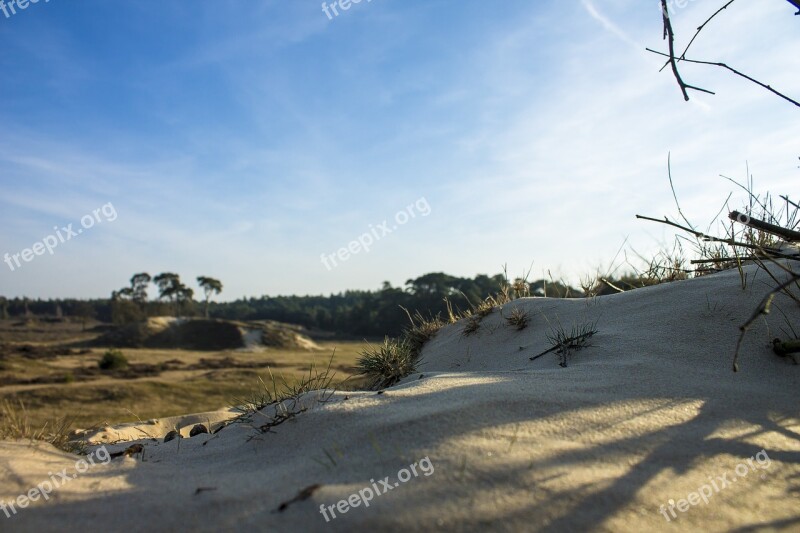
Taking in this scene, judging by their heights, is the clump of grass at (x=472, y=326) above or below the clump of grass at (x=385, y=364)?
above

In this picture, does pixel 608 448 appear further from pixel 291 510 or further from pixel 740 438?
pixel 291 510

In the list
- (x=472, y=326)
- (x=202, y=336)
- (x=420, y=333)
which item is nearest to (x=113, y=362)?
(x=202, y=336)

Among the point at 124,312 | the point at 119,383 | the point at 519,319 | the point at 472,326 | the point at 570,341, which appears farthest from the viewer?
the point at 124,312

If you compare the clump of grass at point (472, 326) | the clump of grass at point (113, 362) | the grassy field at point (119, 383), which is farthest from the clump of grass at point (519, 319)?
the clump of grass at point (113, 362)

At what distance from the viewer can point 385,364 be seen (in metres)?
3.64

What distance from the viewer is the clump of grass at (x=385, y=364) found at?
3549mm

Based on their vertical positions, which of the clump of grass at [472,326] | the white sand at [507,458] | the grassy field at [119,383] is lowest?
the grassy field at [119,383]

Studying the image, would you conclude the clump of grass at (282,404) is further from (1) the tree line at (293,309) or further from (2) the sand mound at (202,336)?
(2) the sand mound at (202,336)

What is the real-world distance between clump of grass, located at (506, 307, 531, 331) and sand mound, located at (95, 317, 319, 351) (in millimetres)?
40087

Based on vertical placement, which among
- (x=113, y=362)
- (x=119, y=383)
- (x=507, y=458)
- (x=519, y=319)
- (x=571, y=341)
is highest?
(x=519, y=319)

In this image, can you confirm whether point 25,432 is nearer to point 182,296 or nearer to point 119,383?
point 119,383

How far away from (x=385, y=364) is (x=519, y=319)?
47.5 inches

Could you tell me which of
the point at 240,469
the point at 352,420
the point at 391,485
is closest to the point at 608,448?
the point at 391,485

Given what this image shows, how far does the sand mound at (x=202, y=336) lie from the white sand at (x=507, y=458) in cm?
4171
